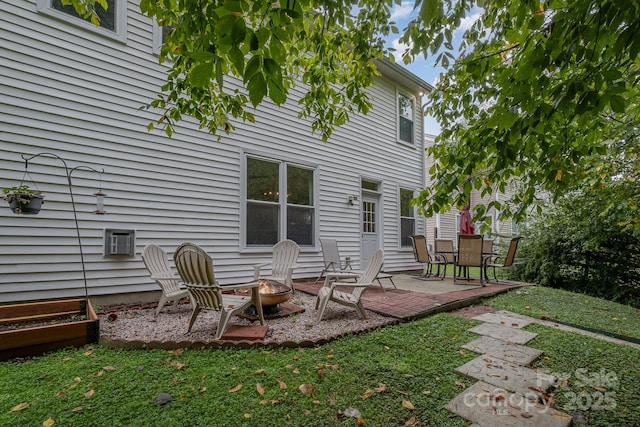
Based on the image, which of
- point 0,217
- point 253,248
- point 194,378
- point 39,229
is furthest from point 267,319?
point 0,217

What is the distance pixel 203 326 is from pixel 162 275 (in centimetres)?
115

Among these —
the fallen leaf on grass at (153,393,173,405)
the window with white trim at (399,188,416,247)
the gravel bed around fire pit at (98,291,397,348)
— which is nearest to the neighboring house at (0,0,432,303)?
the gravel bed around fire pit at (98,291,397,348)

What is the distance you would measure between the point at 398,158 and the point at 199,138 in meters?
5.98

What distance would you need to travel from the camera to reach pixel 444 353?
9.81ft

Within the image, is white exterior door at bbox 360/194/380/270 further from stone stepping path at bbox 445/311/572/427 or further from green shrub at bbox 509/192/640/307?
stone stepping path at bbox 445/311/572/427

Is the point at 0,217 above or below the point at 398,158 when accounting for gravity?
below

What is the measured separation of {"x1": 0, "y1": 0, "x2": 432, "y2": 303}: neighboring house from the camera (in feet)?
13.0

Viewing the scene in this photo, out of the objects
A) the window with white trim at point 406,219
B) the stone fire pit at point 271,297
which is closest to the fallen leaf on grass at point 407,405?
the stone fire pit at point 271,297

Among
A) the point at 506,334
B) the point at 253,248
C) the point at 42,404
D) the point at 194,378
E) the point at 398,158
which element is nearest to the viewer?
the point at 42,404

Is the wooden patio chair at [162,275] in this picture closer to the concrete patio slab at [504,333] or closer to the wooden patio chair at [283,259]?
the wooden patio chair at [283,259]

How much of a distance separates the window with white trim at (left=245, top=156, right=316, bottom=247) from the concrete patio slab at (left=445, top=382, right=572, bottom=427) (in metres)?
4.53

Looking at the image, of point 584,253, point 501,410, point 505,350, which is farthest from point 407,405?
point 584,253

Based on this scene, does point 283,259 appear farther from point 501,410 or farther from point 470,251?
point 470,251

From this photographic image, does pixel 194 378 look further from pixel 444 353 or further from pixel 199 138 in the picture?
pixel 199 138
